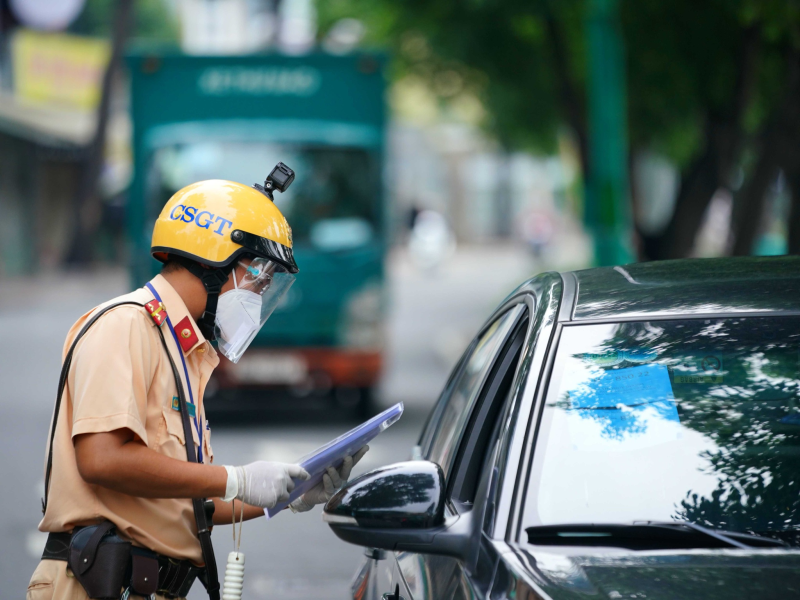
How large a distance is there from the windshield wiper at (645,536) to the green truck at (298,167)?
328 inches

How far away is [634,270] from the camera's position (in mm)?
3174

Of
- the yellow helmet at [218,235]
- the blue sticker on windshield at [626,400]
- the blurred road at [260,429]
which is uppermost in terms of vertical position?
the yellow helmet at [218,235]

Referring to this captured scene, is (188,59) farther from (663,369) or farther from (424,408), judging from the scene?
(663,369)

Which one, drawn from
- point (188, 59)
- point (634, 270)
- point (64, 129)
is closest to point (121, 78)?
point (64, 129)

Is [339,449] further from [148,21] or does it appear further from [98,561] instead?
[148,21]

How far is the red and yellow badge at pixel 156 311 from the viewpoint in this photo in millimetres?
2627

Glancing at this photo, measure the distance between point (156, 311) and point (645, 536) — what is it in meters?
1.16

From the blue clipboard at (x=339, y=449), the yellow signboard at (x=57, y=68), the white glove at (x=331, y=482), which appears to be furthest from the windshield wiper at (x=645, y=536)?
the yellow signboard at (x=57, y=68)

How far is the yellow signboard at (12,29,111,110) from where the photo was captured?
33.8m

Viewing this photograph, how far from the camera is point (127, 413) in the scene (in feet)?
8.02

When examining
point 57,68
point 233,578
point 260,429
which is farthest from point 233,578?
point 57,68

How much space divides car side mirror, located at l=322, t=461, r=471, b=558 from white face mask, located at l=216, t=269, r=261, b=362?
0.59 meters

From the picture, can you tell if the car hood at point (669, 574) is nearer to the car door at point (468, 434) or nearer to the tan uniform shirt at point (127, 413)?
the car door at point (468, 434)

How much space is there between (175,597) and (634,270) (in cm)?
145
